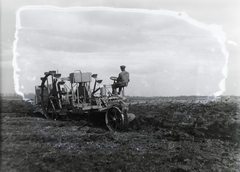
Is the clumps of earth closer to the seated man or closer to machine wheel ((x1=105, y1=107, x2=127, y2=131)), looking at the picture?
machine wheel ((x1=105, y1=107, x2=127, y2=131))

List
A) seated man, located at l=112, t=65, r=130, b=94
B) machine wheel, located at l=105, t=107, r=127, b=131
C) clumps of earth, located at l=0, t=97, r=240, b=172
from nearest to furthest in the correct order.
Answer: clumps of earth, located at l=0, t=97, r=240, b=172 < machine wheel, located at l=105, t=107, r=127, b=131 < seated man, located at l=112, t=65, r=130, b=94

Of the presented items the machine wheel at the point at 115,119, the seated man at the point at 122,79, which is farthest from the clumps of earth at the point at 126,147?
the seated man at the point at 122,79

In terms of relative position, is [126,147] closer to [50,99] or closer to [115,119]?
[115,119]

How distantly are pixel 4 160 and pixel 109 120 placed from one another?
4.47 meters

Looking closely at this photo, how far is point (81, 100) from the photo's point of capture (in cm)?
1237

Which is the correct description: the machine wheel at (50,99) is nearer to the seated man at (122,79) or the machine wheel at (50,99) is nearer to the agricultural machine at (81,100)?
the agricultural machine at (81,100)

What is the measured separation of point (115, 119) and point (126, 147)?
7.78 ft

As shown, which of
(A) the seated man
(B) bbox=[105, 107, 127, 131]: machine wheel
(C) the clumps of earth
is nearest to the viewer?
(C) the clumps of earth

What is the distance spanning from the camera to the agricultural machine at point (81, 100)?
1019 centimetres

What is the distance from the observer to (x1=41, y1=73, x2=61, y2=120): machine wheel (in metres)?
12.4

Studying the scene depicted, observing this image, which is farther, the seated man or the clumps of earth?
the seated man

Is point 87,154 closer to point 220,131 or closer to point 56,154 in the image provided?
point 56,154

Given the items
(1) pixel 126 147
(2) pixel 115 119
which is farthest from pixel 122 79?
(1) pixel 126 147

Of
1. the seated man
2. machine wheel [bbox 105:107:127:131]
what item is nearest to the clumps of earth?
machine wheel [bbox 105:107:127:131]
